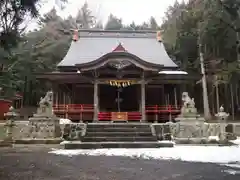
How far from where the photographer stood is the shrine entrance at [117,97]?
686 inches

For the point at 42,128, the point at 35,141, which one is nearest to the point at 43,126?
the point at 42,128

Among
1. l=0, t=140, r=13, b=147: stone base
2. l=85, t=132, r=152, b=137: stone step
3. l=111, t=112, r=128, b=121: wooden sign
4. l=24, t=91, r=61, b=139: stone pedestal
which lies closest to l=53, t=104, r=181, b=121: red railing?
l=111, t=112, r=128, b=121: wooden sign

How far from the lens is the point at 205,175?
4781 mm

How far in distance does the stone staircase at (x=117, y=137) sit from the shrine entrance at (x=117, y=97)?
576 cm

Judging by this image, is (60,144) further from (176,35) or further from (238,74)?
(176,35)

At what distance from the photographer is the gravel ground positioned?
15.1 ft

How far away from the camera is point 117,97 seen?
17.4m

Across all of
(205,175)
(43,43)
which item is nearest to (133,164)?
(205,175)

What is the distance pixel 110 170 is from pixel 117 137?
204 inches

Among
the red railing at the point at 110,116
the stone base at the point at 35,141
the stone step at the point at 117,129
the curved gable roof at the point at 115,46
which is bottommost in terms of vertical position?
the stone base at the point at 35,141

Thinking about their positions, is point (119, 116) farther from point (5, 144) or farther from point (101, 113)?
point (5, 144)

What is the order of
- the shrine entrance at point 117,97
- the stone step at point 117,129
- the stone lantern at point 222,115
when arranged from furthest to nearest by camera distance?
1. the shrine entrance at point 117,97
2. the stone step at point 117,129
3. the stone lantern at point 222,115

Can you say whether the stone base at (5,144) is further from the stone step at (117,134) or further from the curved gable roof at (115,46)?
the curved gable roof at (115,46)

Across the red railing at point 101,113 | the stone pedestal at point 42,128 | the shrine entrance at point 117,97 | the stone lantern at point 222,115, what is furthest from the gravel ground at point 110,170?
the shrine entrance at point 117,97
